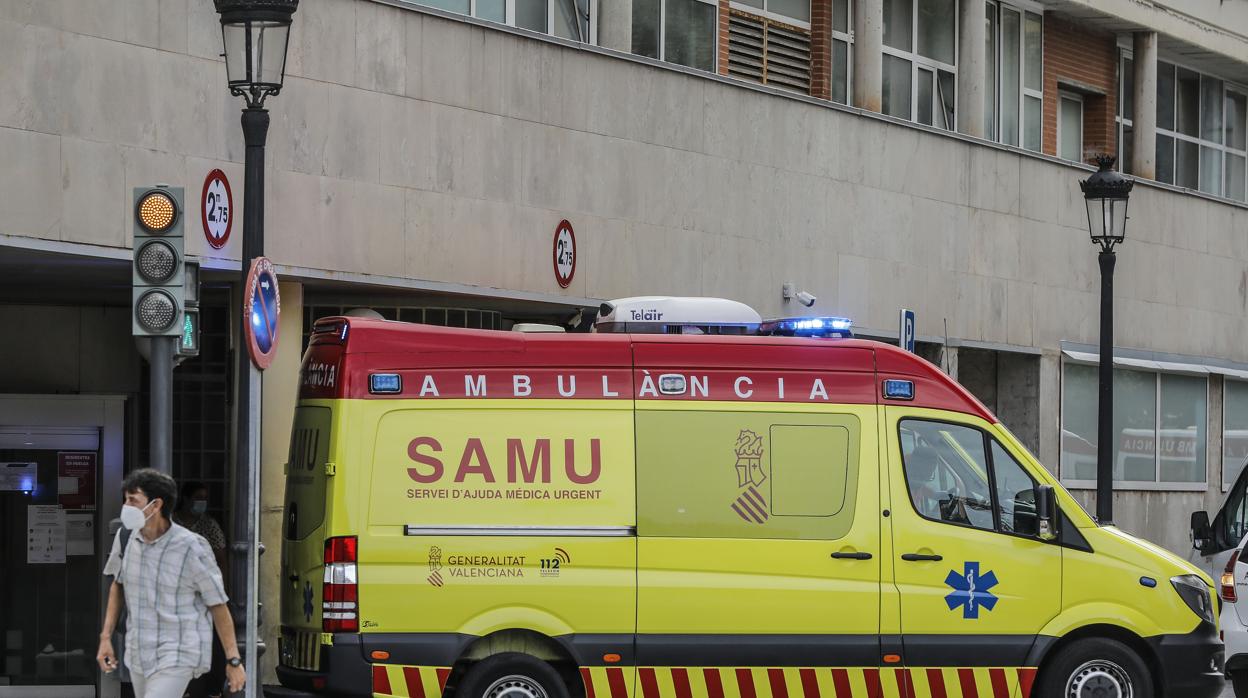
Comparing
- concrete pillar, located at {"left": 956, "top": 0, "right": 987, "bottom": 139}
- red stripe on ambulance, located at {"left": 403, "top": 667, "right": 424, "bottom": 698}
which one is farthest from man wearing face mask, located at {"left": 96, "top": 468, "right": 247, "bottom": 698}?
concrete pillar, located at {"left": 956, "top": 0, "right": 987, "bottom": 139}

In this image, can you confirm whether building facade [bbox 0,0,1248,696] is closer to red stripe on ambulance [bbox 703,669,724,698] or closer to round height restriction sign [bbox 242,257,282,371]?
round height restriction sign [bbox 242,257,282,371]

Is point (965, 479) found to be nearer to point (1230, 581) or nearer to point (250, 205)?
point (1230, 581)

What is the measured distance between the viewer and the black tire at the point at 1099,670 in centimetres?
1161

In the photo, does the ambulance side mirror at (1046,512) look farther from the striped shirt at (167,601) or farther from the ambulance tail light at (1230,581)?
the striped shirt at (167,601)

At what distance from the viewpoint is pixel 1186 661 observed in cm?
1173

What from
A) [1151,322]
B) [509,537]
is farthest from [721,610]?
[1151,322]

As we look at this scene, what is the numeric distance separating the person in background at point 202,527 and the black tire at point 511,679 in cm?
420

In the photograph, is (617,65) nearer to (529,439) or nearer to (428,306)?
(428,306)

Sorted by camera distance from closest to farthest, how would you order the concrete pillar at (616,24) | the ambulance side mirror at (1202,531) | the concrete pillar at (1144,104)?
the ambulance side mirror at (1202,531) → the concrete pillar at (616,24) → the concrete pillar at (1144,104)

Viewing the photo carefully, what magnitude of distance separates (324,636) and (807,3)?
1276cm

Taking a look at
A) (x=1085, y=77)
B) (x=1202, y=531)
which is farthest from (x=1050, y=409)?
(x=1202, y=531)

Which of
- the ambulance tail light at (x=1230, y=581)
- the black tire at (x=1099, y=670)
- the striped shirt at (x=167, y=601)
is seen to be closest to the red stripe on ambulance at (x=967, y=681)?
the black tire at (x=1099, y=670)

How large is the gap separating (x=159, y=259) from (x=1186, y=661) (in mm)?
6448

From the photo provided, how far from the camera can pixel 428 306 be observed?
54.7ft
